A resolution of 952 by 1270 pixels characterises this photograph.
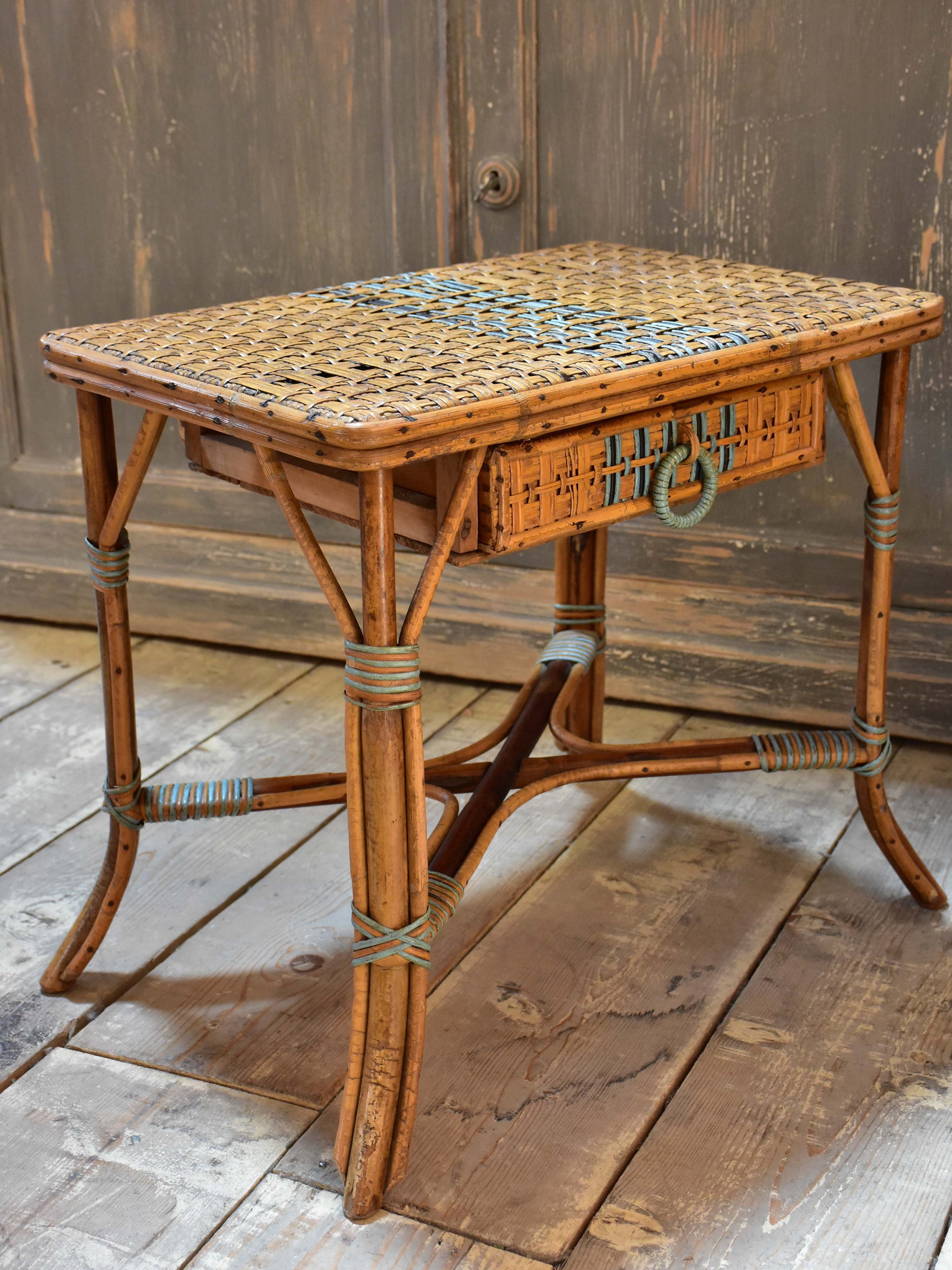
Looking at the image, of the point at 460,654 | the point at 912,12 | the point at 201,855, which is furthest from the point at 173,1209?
the point at 912,12

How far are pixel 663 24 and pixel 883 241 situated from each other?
0.36 meters

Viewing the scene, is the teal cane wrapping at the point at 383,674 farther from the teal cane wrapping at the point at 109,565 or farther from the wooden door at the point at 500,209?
the wooden door at the point at 500,209

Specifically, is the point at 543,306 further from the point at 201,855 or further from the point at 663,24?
the point at 201,855

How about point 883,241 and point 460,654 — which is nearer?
point 883,241

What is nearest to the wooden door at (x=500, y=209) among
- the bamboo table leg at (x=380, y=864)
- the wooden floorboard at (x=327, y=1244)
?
the bamboo table leg at (x=380, y=864)

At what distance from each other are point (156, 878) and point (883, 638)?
800mm

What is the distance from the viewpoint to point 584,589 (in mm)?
1570

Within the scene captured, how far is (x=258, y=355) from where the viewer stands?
3.45ft

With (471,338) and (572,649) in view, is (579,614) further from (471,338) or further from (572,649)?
(471,338)

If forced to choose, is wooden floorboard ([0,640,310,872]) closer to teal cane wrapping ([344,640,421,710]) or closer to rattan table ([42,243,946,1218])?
rattan table ([42,243,946,1218])

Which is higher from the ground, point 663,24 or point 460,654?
point 663,24

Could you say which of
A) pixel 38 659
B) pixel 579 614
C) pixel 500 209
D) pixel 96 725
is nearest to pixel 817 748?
pixel 579 614

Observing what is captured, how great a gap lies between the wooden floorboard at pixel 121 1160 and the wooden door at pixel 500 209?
901mm

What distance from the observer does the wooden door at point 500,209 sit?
158 cm
